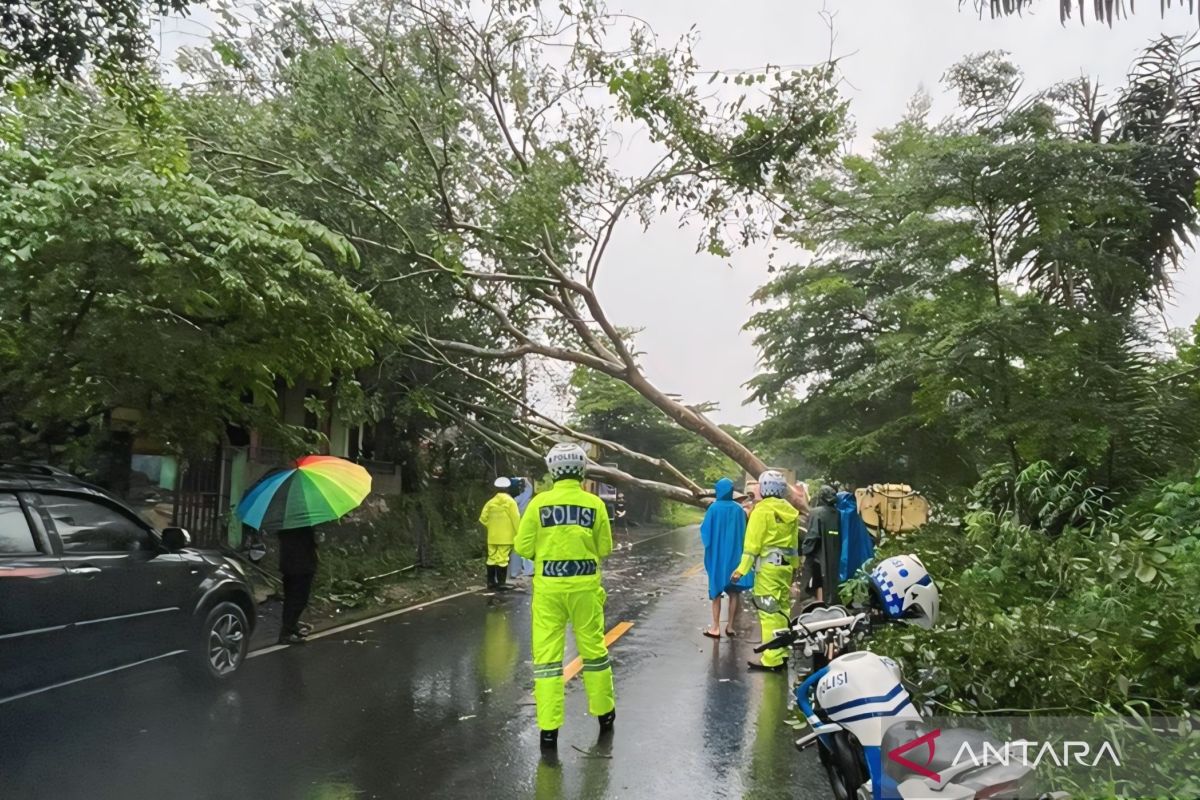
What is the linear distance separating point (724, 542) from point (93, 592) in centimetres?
618

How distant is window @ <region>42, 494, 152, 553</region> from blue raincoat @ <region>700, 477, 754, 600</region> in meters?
5.66

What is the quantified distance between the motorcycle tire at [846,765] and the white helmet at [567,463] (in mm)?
2472

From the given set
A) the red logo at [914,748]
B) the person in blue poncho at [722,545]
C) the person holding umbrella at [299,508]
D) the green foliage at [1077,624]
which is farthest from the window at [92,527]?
the person in blue poncho at [722,545]

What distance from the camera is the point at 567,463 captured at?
18.1 feet

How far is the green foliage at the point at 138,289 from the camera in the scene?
666 cm

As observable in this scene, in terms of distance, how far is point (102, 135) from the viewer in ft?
28.3

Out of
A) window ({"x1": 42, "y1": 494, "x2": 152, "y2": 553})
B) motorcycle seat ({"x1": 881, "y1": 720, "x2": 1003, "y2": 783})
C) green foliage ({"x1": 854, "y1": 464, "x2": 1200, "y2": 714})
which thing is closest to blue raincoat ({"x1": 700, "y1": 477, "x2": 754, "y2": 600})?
green foliage ({"x1": 854, "y1": 464, "x2": 1200, "y2": 714})

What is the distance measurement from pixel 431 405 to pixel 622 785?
37.7ft

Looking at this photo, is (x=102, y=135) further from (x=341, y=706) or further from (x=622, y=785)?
(x=622, y=785)

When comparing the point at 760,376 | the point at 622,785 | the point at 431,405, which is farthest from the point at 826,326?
the point at 622,785

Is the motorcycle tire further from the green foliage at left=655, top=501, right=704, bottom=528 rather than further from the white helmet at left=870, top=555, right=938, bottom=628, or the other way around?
the green foliage at left=655, top=501, right=704, bottom=528

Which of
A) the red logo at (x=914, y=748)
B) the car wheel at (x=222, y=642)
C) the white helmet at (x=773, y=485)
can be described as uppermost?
the white helmet at (x=773, y=485)

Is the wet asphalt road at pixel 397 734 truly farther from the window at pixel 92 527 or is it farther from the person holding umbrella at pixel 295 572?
the window at pixel 92 527

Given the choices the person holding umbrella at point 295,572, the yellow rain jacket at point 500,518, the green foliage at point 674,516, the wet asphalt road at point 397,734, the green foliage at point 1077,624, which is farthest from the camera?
the green foliage at point 674,516
